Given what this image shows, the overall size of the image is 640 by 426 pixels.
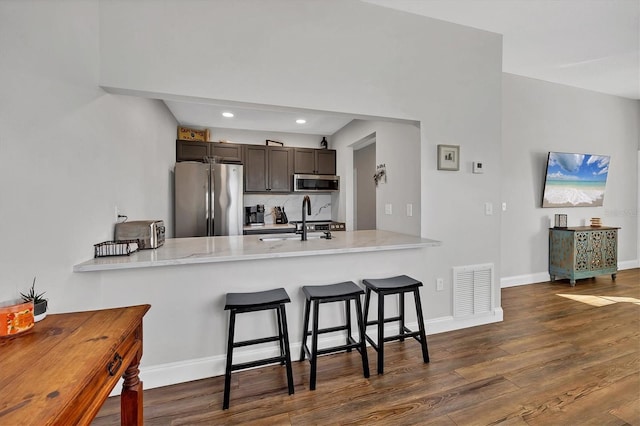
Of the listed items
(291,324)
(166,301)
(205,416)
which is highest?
(166,301)

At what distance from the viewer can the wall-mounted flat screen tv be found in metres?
4.29

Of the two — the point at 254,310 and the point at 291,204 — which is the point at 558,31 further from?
the point at 291,204

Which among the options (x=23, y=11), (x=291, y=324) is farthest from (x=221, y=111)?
(x=291, y=324)

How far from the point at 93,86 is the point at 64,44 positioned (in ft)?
1.03

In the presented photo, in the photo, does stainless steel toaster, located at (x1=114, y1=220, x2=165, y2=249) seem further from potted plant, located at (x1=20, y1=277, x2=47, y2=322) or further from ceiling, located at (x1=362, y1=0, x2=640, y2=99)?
ceiling, located at (x1=362, y1=0, x2=640, y2=99)

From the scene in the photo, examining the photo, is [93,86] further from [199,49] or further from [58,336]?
[58,336]

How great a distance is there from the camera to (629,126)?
5.00 metres

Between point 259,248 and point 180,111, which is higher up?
point 180,111

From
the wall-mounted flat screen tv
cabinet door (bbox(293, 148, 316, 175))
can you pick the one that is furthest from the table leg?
the wall-mounted flat screen tv

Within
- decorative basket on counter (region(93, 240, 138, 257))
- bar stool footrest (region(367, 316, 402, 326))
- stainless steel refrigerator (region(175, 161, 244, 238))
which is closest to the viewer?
decorative basket on counter (region(93, 240, 138, 257))

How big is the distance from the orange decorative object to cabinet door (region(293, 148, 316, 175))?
13.4 ft

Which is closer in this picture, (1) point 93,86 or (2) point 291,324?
(1) point 93,86

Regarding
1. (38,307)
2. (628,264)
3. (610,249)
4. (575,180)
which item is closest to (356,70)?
(38,307)

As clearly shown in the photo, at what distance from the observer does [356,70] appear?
248 cm
